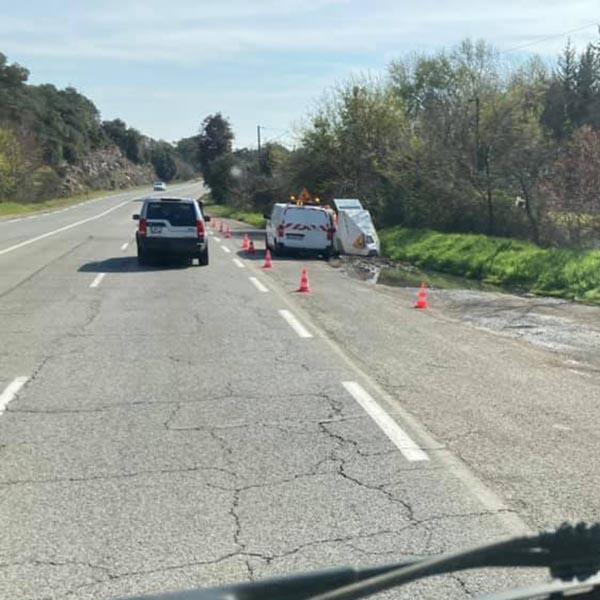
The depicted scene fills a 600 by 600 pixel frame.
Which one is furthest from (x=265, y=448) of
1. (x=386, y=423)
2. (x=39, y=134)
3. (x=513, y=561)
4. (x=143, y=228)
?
(x=39, y=134)

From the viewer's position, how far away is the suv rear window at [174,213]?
22.7 m

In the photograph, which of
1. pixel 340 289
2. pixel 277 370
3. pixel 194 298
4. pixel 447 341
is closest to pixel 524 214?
pixel 340 289

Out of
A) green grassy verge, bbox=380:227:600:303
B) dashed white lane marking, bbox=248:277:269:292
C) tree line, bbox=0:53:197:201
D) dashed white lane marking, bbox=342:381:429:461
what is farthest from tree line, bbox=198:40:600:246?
tree line, bbox=0:53:197:201

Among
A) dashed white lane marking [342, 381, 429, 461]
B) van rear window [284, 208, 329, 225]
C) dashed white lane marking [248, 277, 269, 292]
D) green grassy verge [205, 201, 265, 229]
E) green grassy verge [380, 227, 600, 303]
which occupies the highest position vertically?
van rear window [284, 208, 329, 225]

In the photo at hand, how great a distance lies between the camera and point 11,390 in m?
8.34

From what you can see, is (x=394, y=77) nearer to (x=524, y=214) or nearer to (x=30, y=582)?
(x=524, y=214)

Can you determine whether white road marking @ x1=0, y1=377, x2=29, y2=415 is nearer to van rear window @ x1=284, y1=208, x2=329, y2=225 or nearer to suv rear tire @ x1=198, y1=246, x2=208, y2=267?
suv rear tire @ x1=198, y1=246, x2=208, y2=267

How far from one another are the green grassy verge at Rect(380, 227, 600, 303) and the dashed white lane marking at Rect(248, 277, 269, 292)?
20.8 feet

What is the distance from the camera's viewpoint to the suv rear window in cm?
2267

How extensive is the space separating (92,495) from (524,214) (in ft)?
89.8

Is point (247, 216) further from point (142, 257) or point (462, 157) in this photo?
point (142, 257)

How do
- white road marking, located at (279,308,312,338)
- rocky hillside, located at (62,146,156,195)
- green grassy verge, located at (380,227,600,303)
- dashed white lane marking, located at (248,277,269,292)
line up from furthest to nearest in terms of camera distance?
rocky hillside, located at (62,146,156,195) < green grassy verge, located at (380,227,600,303) < dashed white lane marking, located at (248,277,269,292) < white road marking, located at (279,308,312,338)

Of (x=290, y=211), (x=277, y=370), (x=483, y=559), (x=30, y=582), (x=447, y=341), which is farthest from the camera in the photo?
(x=290, y=211)

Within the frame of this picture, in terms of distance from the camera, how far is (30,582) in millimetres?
4098
